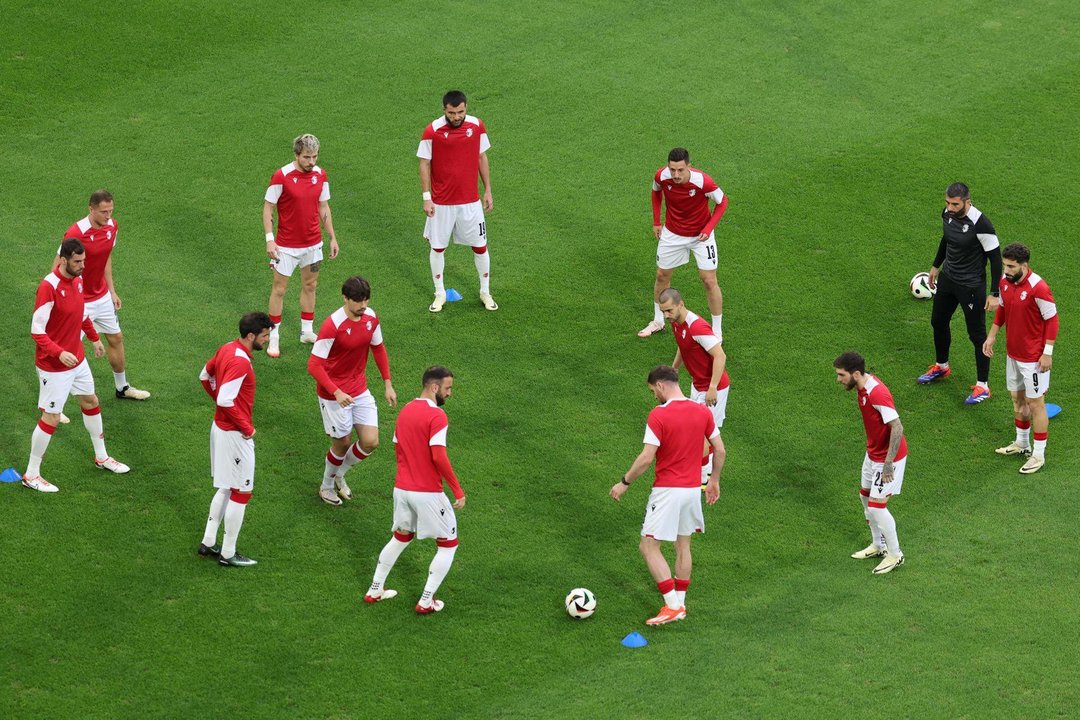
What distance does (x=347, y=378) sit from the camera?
1238 cm

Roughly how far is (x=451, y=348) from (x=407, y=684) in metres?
5.66

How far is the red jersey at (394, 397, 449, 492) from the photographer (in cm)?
1092

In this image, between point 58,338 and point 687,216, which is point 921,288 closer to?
point 687,216

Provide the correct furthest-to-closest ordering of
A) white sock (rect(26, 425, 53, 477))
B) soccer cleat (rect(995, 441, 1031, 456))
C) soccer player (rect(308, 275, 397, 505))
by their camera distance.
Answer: soccer cleat (rect(995, 441, 1031, 456)) → white sock (rect(26, 425, 53, 477)) → soccer player (rect(308, 275, 397, 505))

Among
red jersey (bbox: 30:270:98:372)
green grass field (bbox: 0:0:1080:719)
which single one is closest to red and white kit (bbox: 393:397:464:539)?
green grass field (bbox: 0:0:1080:719)

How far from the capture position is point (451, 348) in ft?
51.3

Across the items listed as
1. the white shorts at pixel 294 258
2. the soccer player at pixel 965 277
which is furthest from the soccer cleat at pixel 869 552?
the white shorts at pixel 294 258

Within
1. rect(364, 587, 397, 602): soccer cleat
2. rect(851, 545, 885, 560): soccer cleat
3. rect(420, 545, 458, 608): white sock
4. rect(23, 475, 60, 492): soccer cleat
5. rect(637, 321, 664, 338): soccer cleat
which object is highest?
rect(637, 321, 664, 338): soccer cleat

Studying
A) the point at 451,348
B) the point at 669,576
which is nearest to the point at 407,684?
the point at 669,576

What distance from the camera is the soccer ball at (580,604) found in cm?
1136

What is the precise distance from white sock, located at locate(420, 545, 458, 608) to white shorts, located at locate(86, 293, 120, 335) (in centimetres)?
492

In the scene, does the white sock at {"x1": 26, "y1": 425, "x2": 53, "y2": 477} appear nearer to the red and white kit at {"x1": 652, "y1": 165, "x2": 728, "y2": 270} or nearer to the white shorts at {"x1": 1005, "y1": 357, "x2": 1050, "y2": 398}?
the red and white kit at {"x1": 652, "y1": 165, "x2": 728, "y2": 270}

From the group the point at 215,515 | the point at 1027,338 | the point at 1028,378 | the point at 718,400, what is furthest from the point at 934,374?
the point at 215,515

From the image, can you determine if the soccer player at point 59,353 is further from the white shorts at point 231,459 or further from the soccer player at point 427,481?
the soccer player at point 427,481
